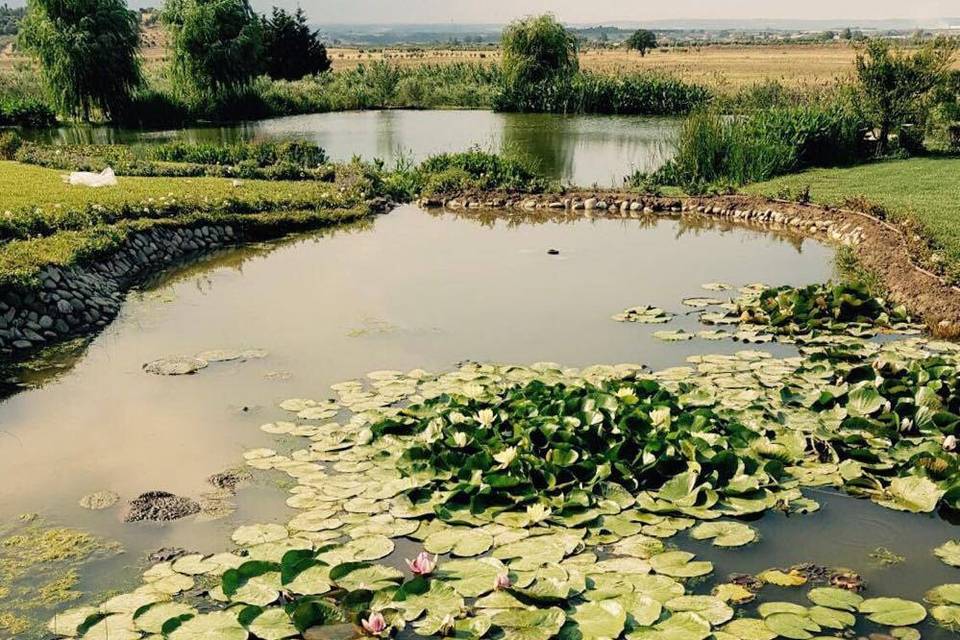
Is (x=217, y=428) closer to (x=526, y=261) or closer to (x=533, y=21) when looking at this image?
(x=526, y=261)

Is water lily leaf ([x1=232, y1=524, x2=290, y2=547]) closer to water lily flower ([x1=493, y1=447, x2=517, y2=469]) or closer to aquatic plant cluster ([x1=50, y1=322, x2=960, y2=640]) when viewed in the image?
aquatic plant cluster ([x1=50, y1=322, x2=960, y2=640])

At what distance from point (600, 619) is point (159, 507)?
9.93ft

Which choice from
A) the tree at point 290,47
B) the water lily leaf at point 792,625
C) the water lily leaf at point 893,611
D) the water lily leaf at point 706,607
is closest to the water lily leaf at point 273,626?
the water lily leaf at point 706,607

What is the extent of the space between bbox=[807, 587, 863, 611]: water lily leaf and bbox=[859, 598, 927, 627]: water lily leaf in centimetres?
4

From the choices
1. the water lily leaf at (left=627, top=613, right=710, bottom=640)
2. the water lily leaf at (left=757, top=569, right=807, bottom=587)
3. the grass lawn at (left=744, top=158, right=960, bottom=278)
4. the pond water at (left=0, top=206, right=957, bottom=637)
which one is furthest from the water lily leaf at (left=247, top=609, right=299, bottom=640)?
the grass lawn at (left=744, top=158, right=960, bottom=278)

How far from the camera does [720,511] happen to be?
207 inches

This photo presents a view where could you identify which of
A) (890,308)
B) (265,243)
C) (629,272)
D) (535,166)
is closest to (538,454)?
(890,308)

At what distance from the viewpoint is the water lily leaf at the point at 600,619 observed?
4000 mm

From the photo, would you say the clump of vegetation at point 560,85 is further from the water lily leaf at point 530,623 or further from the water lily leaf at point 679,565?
the water lily leaf at point 530,623

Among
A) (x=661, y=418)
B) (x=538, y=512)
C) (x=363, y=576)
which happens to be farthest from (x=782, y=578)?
(x=363, y=576)

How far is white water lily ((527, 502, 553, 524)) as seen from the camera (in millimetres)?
5152

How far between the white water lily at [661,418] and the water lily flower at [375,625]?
260cm

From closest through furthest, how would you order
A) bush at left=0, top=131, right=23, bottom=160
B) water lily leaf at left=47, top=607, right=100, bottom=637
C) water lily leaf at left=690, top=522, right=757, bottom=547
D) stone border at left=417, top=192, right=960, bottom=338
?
1. water lily leaf at left=47, top=607, right=100, bottom=637
2. water lily leaf at left=690, top=522, right=757, bottom=547
3. stone border at left=417, top=192, right=960, bottom=338
4. bush at left=0, top=131, right=23, bottom=160

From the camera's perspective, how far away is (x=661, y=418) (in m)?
6.05
